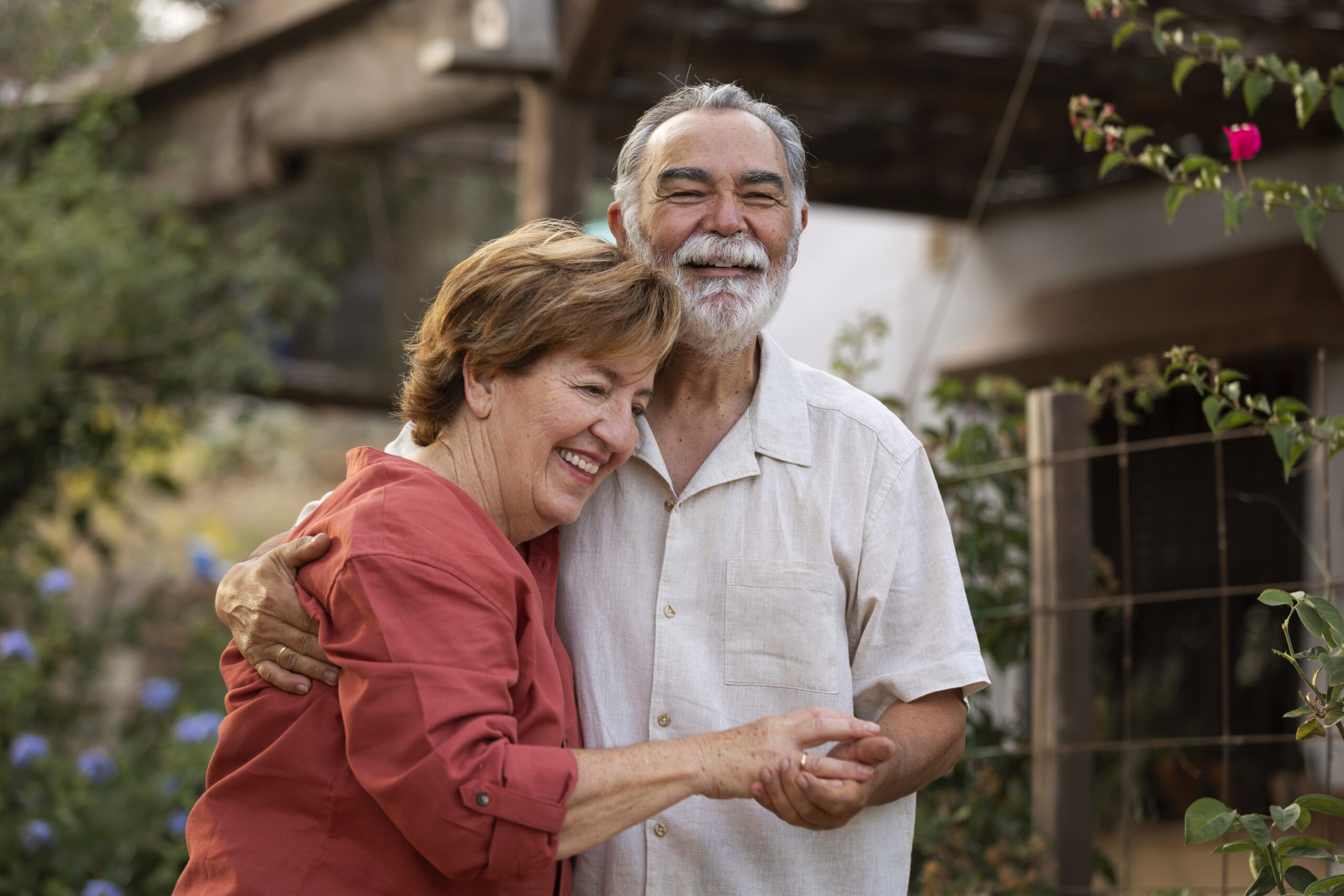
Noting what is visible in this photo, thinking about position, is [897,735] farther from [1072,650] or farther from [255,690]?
[1072,650]

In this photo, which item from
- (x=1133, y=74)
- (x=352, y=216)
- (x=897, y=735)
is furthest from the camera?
(x=352, y=216)

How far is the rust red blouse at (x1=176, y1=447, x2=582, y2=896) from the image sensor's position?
→ 1629mm

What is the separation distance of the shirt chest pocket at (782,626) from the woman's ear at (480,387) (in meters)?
0.48

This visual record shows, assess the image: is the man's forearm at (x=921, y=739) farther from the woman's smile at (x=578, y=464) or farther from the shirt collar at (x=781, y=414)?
the woman's smile at (x=578, y=464)

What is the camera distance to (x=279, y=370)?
7000 mm

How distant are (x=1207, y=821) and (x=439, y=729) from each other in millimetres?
1020

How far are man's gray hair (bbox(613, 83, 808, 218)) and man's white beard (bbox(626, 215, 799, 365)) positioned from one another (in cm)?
15

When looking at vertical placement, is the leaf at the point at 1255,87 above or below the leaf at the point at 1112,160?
above

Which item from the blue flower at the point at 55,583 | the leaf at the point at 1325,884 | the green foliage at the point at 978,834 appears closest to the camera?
the leaf at the point at 1325,884

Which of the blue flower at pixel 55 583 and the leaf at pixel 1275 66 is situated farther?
the blue flower at pixel 55 583

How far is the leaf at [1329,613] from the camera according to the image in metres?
1.82

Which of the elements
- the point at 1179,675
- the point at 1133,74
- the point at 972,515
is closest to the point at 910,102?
the point at 1133,74

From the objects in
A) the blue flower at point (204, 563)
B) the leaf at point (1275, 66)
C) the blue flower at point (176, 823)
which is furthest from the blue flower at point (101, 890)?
the leaf at point (1275, 66)

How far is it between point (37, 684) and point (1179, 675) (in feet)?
15.3
